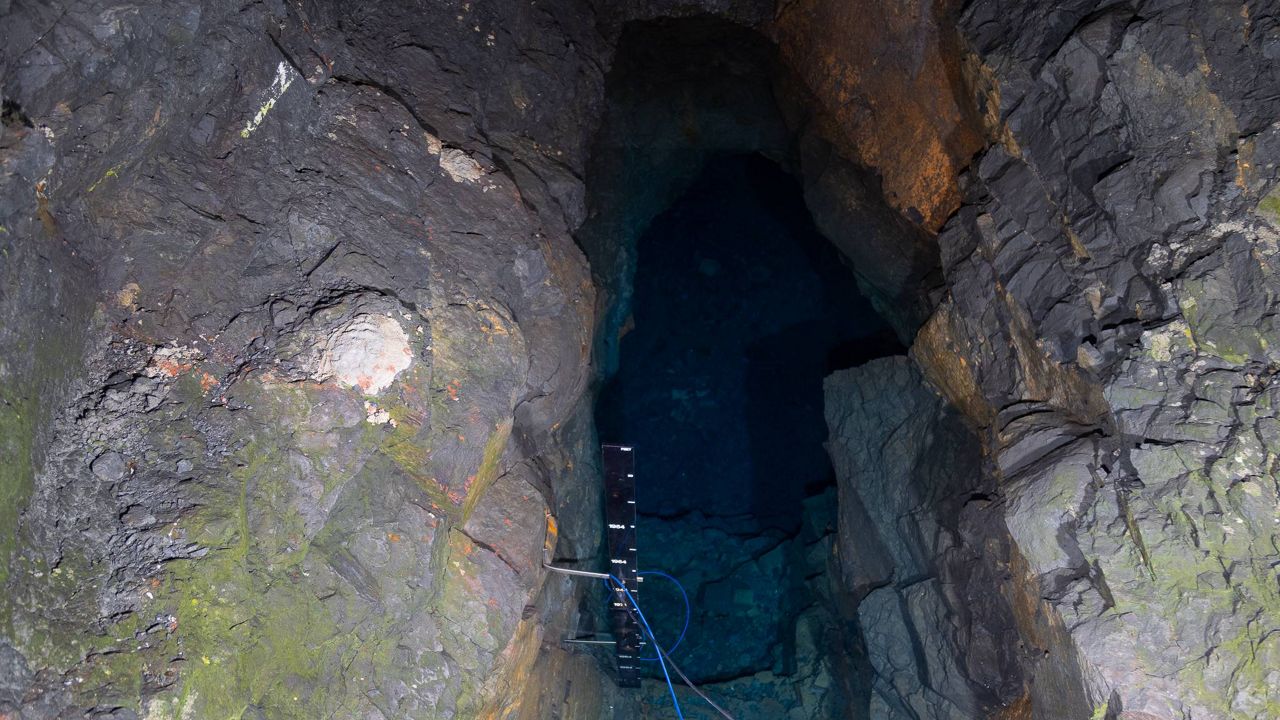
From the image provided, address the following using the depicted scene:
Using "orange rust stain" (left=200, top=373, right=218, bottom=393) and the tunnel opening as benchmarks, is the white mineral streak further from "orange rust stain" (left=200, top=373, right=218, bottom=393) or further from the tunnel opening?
the tunnel opening

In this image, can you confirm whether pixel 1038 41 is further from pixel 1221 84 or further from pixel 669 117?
pixel 669 117

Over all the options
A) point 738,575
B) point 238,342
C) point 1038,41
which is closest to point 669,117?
point 1038,41

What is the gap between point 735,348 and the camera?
6.09 meters

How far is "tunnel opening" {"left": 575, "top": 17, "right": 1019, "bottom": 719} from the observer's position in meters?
3.95

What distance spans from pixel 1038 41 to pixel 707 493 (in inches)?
143

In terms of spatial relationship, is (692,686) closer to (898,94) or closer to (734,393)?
(734,393)

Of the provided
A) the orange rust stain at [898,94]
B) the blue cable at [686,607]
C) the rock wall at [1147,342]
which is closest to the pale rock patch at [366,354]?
the rock wall at [1147,342]

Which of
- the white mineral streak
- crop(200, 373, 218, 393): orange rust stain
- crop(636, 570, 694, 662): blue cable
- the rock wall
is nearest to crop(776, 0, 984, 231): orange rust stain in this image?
the rock wall

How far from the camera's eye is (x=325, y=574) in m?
2.43

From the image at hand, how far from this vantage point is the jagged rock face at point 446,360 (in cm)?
203

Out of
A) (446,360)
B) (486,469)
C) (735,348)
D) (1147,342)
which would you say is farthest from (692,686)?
(735,348)

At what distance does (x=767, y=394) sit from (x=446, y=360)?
3581 mm

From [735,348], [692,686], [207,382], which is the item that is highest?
[735,348]

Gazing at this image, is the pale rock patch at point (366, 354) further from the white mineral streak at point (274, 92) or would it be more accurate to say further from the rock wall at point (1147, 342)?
the rock wall at point (1147, 342)
